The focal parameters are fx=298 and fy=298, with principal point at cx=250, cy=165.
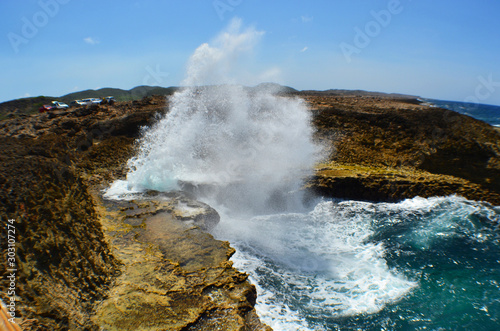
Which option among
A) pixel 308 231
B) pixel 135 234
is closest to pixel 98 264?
pixel 135 234

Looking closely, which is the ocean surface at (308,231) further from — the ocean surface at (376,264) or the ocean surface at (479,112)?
the ocean surface at (479,112)

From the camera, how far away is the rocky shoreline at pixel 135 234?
9.48ft

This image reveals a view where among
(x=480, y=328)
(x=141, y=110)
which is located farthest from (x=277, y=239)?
(x=141, y=110)

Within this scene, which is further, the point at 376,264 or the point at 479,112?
the point at 479,112

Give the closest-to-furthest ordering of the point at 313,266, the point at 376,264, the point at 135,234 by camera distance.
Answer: the point at 135,234 < the point at 313,266 < the point at 376,264

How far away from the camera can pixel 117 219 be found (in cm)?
573

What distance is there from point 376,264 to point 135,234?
15.2 feet

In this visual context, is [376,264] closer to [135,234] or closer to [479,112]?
[135,234]

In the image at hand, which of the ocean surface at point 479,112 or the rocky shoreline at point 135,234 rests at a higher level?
the rocky shoreline at point 135,234

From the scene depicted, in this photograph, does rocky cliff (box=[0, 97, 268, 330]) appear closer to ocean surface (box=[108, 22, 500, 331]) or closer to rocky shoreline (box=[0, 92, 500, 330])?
rocky shoreline (box=[0, 92, 500, 330])

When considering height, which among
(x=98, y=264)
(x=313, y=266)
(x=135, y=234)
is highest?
(x=98, y=264)

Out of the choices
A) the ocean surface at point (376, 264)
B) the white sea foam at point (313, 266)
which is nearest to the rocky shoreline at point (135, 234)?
the ocean surface at point (376, 264)

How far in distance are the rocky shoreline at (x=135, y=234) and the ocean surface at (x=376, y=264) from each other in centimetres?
79

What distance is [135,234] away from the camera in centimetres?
511
